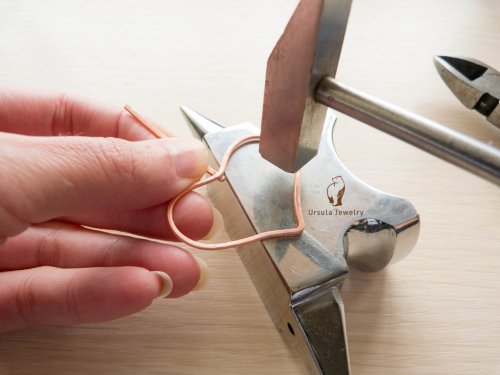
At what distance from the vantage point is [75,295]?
1.47 feet

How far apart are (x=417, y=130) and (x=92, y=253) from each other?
358 mm

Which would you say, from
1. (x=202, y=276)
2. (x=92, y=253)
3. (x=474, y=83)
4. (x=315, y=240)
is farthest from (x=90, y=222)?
(x=474, y=83)

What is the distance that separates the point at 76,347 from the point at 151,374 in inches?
3.3

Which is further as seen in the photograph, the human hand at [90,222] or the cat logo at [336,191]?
the cat logo at [336,191]

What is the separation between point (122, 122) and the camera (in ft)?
1.95

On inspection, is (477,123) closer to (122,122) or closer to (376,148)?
(376,148)

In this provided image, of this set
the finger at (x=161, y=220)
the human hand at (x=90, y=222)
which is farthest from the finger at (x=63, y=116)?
the finger at (x=161, y=220)

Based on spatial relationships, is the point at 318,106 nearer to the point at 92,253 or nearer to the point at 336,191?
the point at 336,191

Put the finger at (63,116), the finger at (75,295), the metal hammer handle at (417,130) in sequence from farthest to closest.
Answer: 1. the finger at (63,116)
2. the finger at (75,295)
3. the metal hammer handle at (417,130)

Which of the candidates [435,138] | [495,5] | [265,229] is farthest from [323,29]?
[495,5]

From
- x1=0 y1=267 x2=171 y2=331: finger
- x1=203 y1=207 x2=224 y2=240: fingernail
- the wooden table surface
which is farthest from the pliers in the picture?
x1=0 y1=267 x2=171 y2=331: finger

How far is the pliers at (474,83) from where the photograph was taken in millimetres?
606

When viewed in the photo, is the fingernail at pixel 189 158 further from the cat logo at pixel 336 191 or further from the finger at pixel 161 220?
the cat logo at pixel 336 191

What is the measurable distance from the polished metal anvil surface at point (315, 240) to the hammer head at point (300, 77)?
0.07m
